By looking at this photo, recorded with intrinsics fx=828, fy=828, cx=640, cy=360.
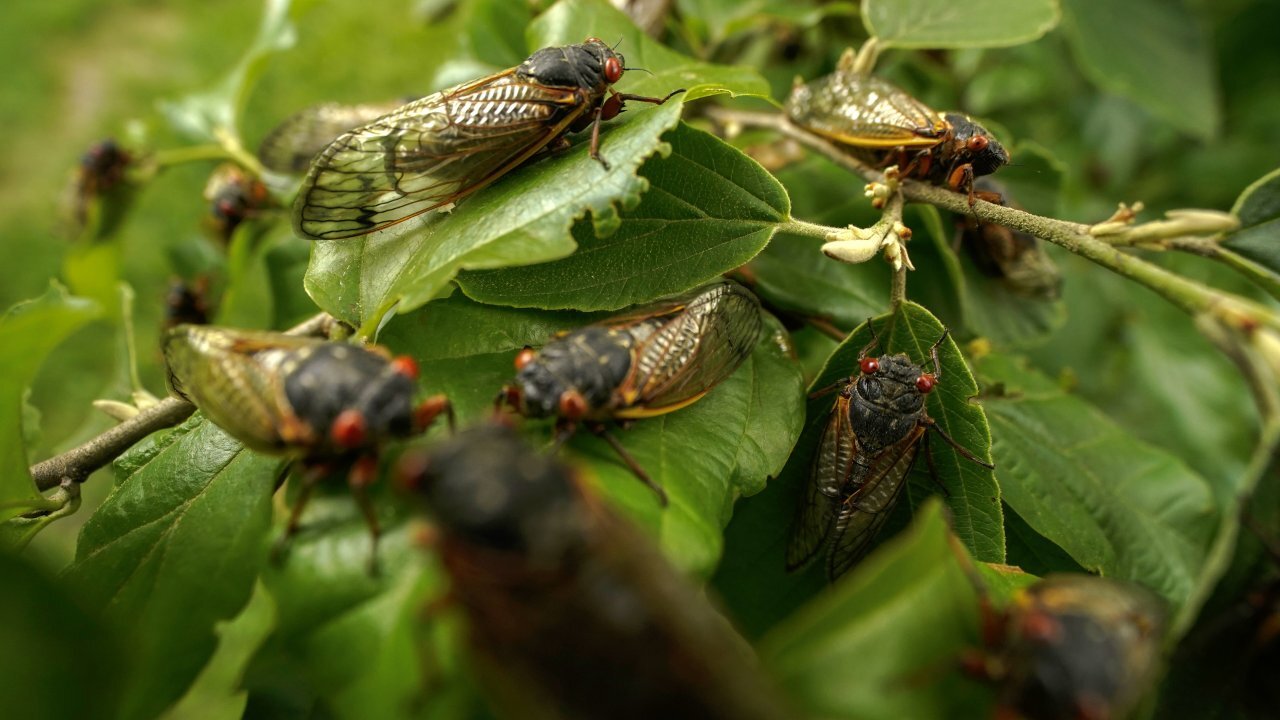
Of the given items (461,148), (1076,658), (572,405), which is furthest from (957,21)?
(1076,658)

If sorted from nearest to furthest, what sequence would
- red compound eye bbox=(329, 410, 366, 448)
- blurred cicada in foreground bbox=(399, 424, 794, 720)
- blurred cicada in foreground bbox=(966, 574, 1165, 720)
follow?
blurred cicada in foreground bbox=(399, 424, 794, 720), blurred cicada in foreground bbox=(966, 574, 1165, 720), red compound eye bbox=(329, 410, 366, 448)

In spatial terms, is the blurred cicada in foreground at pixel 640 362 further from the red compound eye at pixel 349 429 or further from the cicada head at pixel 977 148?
the cicada head at pixel 977 148

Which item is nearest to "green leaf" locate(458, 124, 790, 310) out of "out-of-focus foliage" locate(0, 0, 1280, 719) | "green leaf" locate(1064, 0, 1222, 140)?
"out-of-focus foliage" locate(0, 0, 1280, 719)

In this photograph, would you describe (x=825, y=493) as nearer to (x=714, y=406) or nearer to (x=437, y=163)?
(x=714, y=406)

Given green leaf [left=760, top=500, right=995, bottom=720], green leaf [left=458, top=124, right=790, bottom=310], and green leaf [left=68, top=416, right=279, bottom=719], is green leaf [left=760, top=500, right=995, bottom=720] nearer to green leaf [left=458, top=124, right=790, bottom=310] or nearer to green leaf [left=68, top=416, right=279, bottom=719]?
green leaf [left=458, top=124, right=790, bottom=310]

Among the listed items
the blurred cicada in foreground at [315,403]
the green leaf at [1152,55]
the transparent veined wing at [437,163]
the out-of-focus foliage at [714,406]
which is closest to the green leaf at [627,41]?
the out-of-focus foliage at [714,406]
